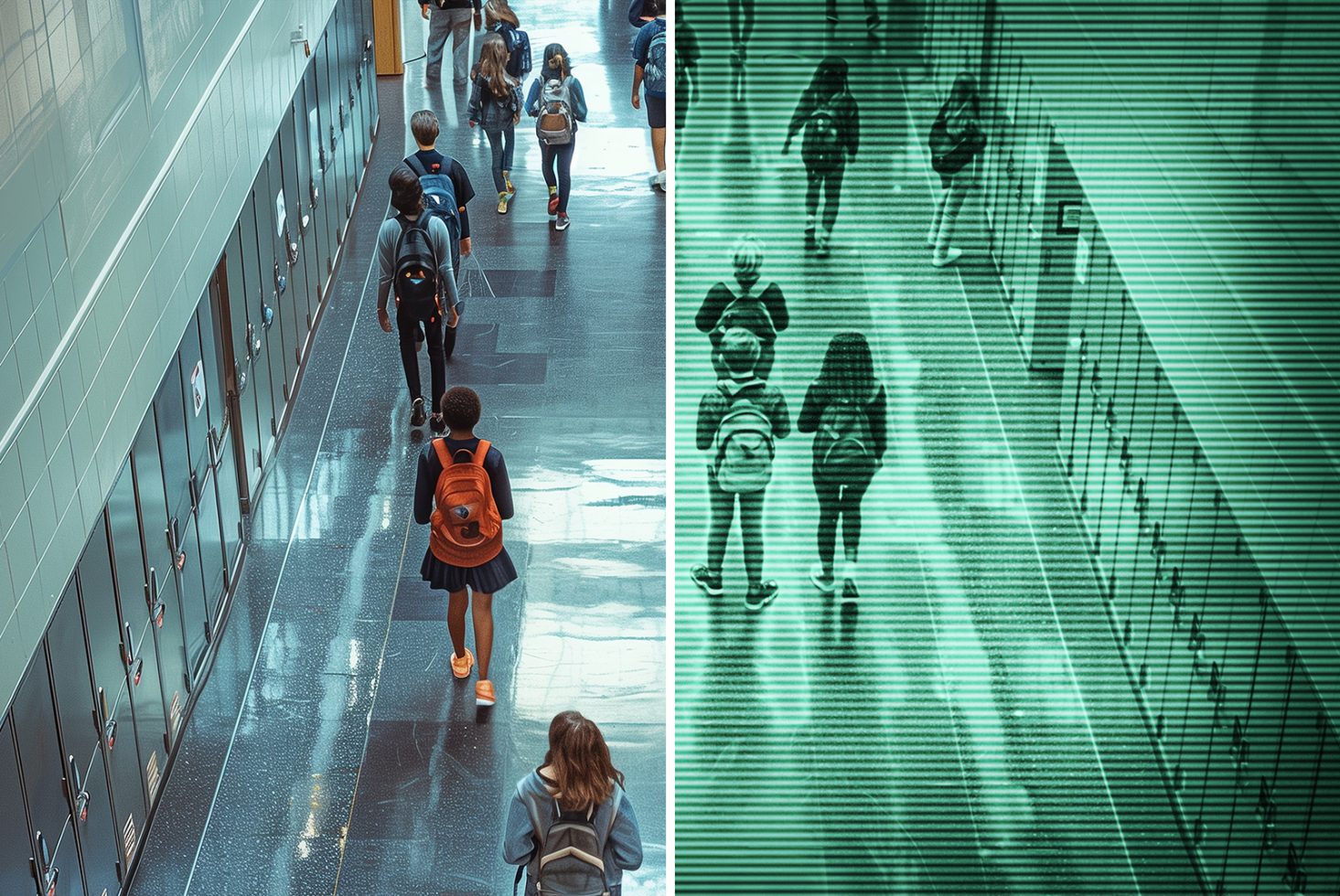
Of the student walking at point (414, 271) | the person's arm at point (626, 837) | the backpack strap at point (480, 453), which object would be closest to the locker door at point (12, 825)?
the person's arm at point (626, 837)

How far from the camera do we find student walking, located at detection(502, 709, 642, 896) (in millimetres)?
5090

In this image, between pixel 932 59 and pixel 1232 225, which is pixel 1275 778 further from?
pixel 932 59

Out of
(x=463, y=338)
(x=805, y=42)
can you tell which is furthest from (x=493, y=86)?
(x=805, y=42)

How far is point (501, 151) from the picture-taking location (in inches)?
546

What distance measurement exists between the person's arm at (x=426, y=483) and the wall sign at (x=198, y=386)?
4.50ft

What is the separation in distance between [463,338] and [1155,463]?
30.5 feet

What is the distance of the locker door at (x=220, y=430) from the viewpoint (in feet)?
26.8

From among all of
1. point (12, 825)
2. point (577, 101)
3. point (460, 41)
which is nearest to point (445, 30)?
point (460, 41)

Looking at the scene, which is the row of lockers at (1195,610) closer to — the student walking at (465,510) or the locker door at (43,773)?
the locker door at (43,773)

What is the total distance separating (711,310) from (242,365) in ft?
22.3

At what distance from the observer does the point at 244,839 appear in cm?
694

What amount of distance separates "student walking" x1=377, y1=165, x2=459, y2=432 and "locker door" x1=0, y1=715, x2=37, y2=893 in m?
4.44

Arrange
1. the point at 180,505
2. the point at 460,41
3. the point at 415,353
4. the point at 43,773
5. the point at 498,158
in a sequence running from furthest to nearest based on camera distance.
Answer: the point at 460,41
the point at 498,158
the point at 415,353
the point at 180,505
the point at 43,773

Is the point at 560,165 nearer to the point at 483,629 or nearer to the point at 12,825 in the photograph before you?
the point at 483,629
